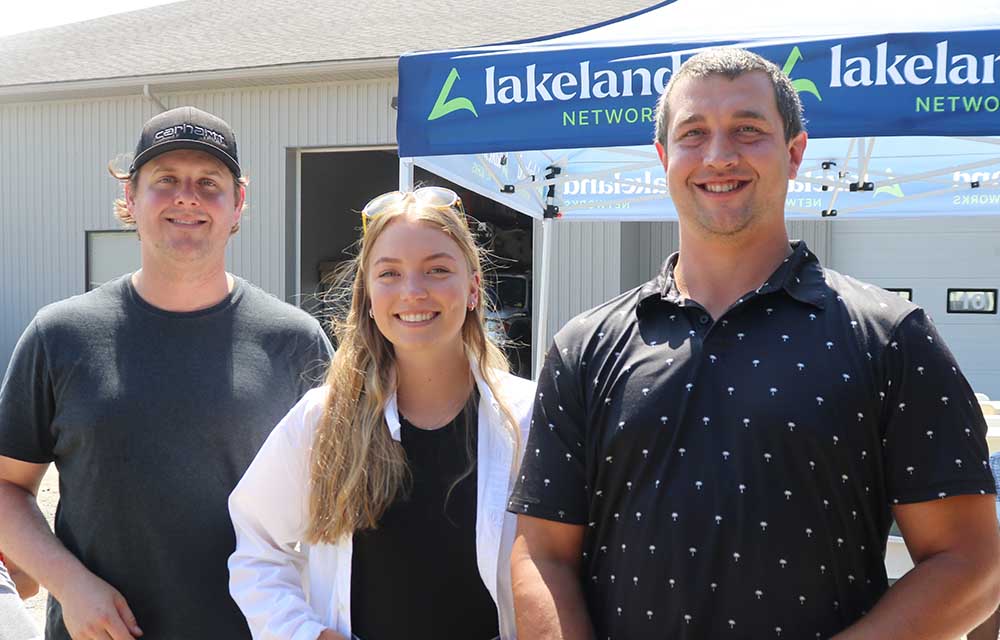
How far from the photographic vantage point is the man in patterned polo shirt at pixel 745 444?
1515mm

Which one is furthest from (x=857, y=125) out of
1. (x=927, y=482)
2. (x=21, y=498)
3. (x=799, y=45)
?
(x=21, y=498)

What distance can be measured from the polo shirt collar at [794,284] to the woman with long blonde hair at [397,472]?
0.50m

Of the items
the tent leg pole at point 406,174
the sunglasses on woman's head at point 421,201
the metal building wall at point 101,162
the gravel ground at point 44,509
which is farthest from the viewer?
the metal building wall at point 101,162

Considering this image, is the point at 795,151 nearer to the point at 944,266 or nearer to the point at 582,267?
the point at 582,267

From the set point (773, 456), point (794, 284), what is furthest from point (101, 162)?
point (773, 456)

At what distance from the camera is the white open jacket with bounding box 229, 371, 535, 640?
6.50 ft

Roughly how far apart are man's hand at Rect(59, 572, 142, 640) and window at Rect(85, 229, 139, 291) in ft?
38.2

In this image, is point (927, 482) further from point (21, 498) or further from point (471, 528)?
point (21, 498)

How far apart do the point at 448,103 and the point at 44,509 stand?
15.7ft

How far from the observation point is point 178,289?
2.38 meters

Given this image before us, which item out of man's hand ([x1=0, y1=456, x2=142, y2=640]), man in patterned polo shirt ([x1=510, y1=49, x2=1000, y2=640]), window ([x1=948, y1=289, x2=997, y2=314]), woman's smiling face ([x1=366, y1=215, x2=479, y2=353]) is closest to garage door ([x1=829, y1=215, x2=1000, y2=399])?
window ([x1=948, y1=289, x2=997, y2=314])

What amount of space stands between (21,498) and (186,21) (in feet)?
46.8

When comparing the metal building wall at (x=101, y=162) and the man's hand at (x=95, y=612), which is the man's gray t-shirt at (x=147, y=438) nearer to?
the man's hand at (x=95, y=612)

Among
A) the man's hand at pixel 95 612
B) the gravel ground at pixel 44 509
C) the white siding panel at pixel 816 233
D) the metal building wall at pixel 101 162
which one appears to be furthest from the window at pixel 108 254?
the man's hand at pixel 95 612
